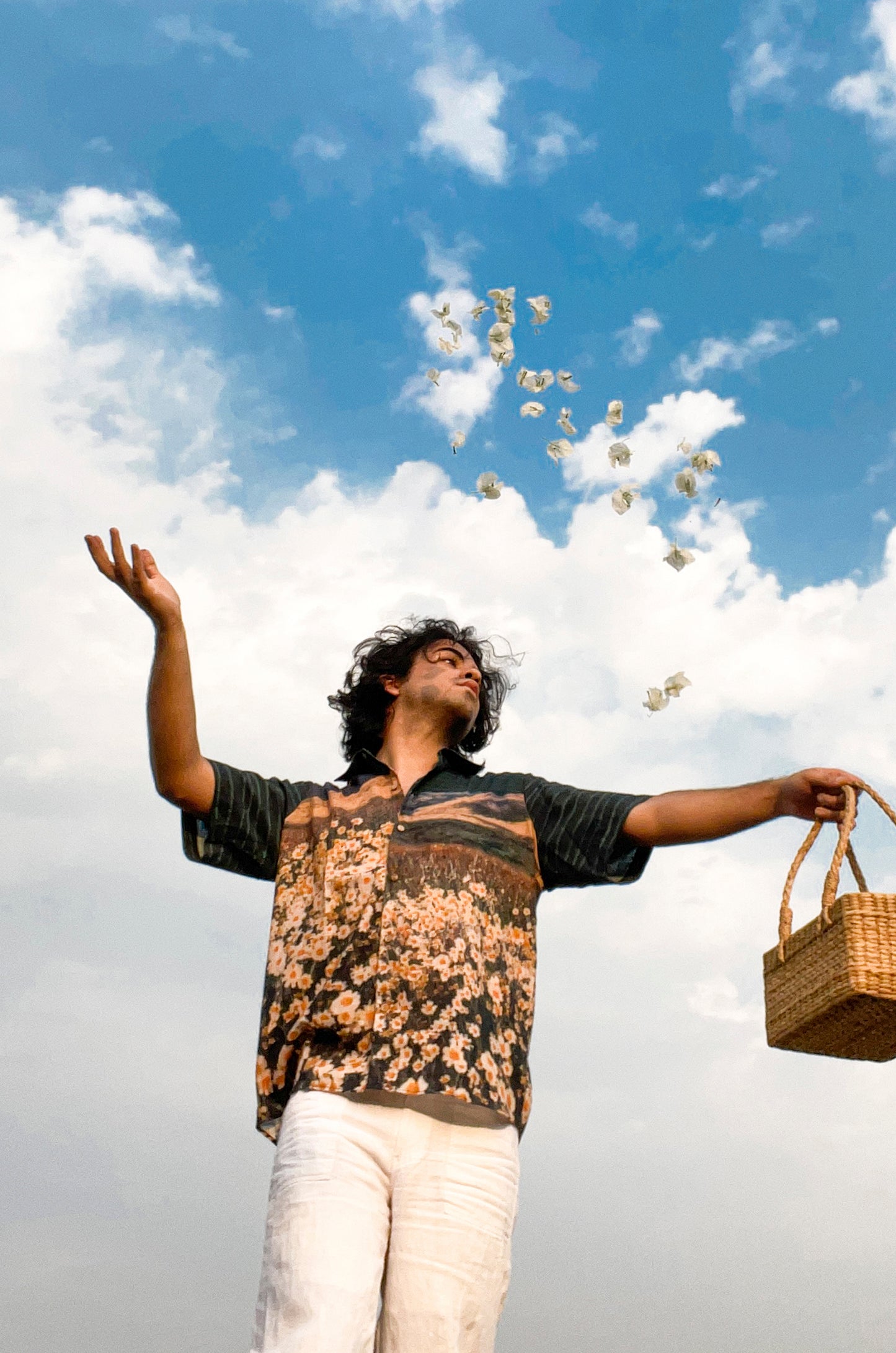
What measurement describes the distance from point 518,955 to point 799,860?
2.94 feet

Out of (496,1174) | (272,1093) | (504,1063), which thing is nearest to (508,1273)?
(496,1174)

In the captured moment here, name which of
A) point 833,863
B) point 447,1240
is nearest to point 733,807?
point 833,863

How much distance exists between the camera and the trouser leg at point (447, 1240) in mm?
2900

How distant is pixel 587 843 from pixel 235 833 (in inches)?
42.9

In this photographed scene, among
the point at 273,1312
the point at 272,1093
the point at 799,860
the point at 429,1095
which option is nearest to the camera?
the point at 273,1312

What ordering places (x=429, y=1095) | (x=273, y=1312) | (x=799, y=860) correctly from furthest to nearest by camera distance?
(x=799, y=860), (x=429, y=1095), (x=273, y=1312)

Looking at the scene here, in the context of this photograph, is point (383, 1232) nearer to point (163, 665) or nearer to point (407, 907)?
point (407, 907)

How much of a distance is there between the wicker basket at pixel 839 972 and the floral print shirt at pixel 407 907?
531 mm

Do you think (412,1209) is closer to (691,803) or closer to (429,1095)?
(429,1095)

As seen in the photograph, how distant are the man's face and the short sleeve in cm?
52

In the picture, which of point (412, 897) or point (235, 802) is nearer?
point (412, 897)

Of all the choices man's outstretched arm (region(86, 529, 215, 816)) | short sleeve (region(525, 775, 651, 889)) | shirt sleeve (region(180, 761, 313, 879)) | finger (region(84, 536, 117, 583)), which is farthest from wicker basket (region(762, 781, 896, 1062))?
finger (region(84, 536, 117, 583))

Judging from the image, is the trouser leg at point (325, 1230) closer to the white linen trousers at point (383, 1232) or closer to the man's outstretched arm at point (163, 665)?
the white linen trousers at point (383, 1232)

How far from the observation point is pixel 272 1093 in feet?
11.0
